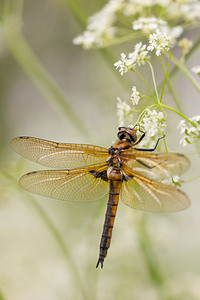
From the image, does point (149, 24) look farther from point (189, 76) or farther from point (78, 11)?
point (78, 11)

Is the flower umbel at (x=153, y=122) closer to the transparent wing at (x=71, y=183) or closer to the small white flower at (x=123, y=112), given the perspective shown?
the small white flower at (x=123, y=112)

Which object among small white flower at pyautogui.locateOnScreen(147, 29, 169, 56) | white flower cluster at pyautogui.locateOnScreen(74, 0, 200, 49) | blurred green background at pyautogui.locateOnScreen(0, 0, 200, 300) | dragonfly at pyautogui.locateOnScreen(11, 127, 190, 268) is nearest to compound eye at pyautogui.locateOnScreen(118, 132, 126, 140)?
dragonfly at pyautogui.locateOnScreen(11, 127, 190, 268)

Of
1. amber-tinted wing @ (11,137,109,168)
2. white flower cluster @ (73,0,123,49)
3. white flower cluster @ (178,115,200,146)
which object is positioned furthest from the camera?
white flower cluster @ (73,0,123,49)

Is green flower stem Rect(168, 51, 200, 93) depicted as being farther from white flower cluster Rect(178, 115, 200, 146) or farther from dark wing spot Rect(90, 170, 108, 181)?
dark wing spot Rect(90, 170, 108, 181)

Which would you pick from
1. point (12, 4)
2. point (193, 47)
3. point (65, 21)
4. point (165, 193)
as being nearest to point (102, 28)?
point (193, 47)

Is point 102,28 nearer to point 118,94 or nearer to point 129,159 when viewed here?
point 129,159

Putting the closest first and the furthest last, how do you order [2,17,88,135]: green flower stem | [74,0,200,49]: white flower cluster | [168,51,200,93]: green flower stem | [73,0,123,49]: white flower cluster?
[168,51,200,93]: green flower stem → [74,0,200,49]: white flower cluster → [73,0,123,49]: white flower cluster → [2,17,88,135]: green flower stem
